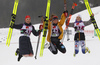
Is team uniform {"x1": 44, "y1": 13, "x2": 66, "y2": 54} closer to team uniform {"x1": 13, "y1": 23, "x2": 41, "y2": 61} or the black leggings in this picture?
the black leggings

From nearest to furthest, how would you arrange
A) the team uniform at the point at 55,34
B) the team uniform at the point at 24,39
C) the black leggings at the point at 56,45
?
1. the team uniform at the point at 24,39
2. the team uniform at the point at 55,34
3. the black leggings at the point at 56,45

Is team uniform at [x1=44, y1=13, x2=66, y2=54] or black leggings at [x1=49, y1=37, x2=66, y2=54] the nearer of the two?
team uniform at [x1=44, y1=13, x2=66, y2=54]

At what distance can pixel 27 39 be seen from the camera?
3.63 meters

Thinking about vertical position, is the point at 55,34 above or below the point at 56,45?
above

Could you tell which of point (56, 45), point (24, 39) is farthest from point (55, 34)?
point (24, 39)

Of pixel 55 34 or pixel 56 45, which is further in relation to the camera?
pixel 56 45

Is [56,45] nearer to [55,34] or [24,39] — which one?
[55,34]

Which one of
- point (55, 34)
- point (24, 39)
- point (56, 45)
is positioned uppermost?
point (55, 34)

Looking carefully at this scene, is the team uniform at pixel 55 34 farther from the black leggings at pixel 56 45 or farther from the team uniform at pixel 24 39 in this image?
the team uniform at pixel 24 39

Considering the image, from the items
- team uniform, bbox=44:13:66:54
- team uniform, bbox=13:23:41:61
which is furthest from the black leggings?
team uniform, bbox=13:23:41:61

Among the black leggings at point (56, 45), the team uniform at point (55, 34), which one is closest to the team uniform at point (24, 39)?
the team uniform at point (55, 34)

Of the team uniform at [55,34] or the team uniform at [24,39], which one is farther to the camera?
the team uniform at [55,34]

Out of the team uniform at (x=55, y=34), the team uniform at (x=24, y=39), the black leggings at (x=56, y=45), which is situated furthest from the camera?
the black leggings at (x=56, y=45)

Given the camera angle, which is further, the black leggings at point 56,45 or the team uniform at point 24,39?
the black leggings at point 56,45
